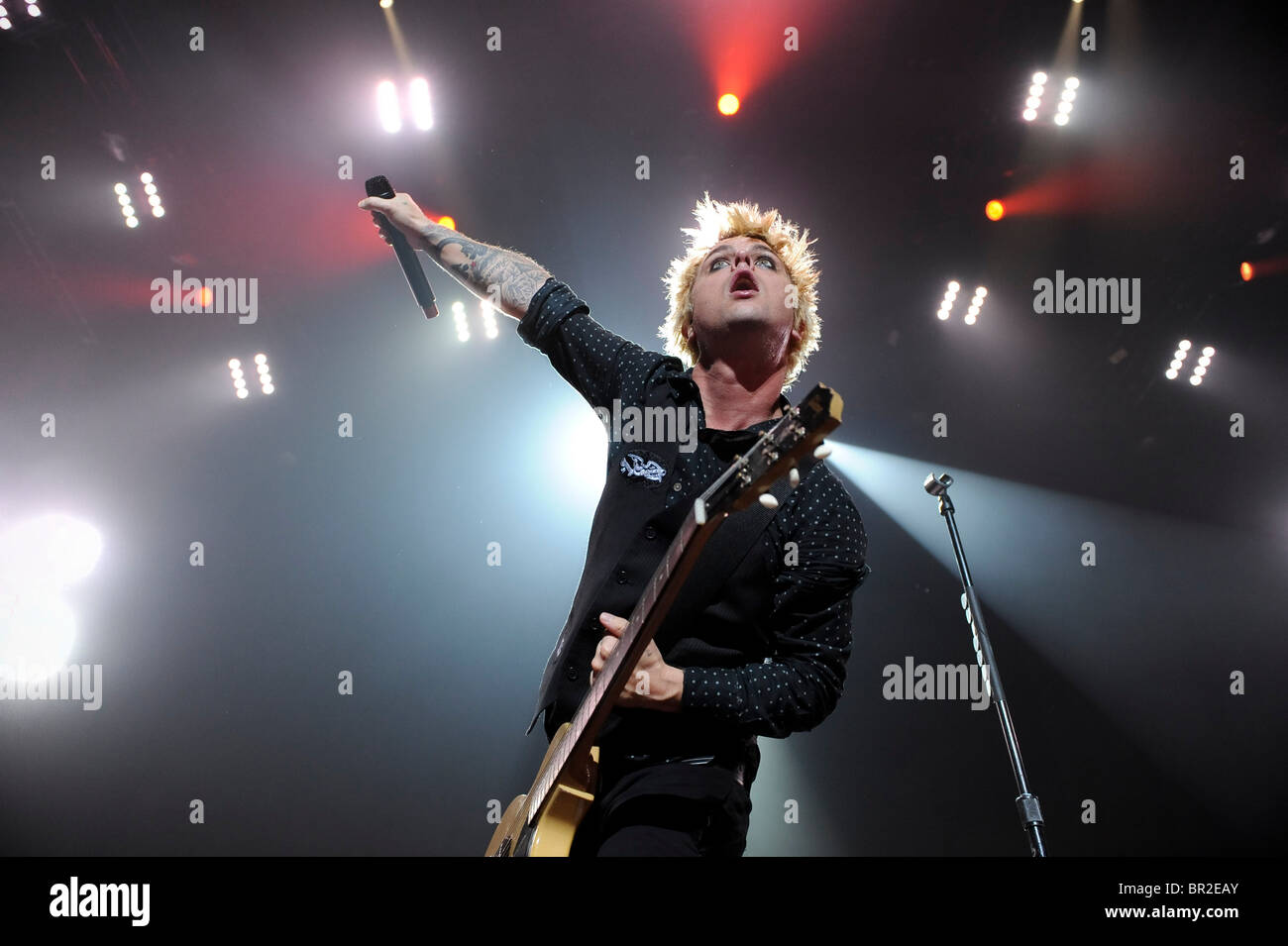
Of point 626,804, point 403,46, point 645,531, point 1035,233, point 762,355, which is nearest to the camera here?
point 626,804

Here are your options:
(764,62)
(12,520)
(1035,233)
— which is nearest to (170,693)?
(12,520)

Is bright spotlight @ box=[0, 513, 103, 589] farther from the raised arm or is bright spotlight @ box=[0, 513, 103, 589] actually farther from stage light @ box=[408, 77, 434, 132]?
the raised arm

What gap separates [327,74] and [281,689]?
292cm

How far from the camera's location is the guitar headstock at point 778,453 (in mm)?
1430

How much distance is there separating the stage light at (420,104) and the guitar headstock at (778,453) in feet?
10.6

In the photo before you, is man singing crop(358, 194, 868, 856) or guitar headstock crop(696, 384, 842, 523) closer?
guitar headstock crop(696, 384, 842, 523)

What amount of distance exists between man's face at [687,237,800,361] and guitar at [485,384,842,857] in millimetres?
695

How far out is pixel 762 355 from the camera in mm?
2314

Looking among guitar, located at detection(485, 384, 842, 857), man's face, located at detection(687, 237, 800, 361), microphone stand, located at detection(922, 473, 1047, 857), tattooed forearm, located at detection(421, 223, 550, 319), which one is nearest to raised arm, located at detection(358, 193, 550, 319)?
tattooed forearm, located at detection(421, 223, 550, 319)

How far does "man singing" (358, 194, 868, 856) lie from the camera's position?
1.82m

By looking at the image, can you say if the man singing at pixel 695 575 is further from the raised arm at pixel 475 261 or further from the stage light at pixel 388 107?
the stage light at pixel 388 107

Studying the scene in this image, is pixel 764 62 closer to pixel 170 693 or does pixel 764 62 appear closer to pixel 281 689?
pixel 281 689

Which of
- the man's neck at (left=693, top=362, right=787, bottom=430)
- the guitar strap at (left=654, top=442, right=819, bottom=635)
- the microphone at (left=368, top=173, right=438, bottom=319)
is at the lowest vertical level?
the guitar strap at (left=654, top=442, right=819, bottom=635)

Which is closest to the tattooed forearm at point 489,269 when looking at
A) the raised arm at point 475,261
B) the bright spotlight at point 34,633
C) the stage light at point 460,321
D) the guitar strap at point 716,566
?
the raised arm at point 475,261
